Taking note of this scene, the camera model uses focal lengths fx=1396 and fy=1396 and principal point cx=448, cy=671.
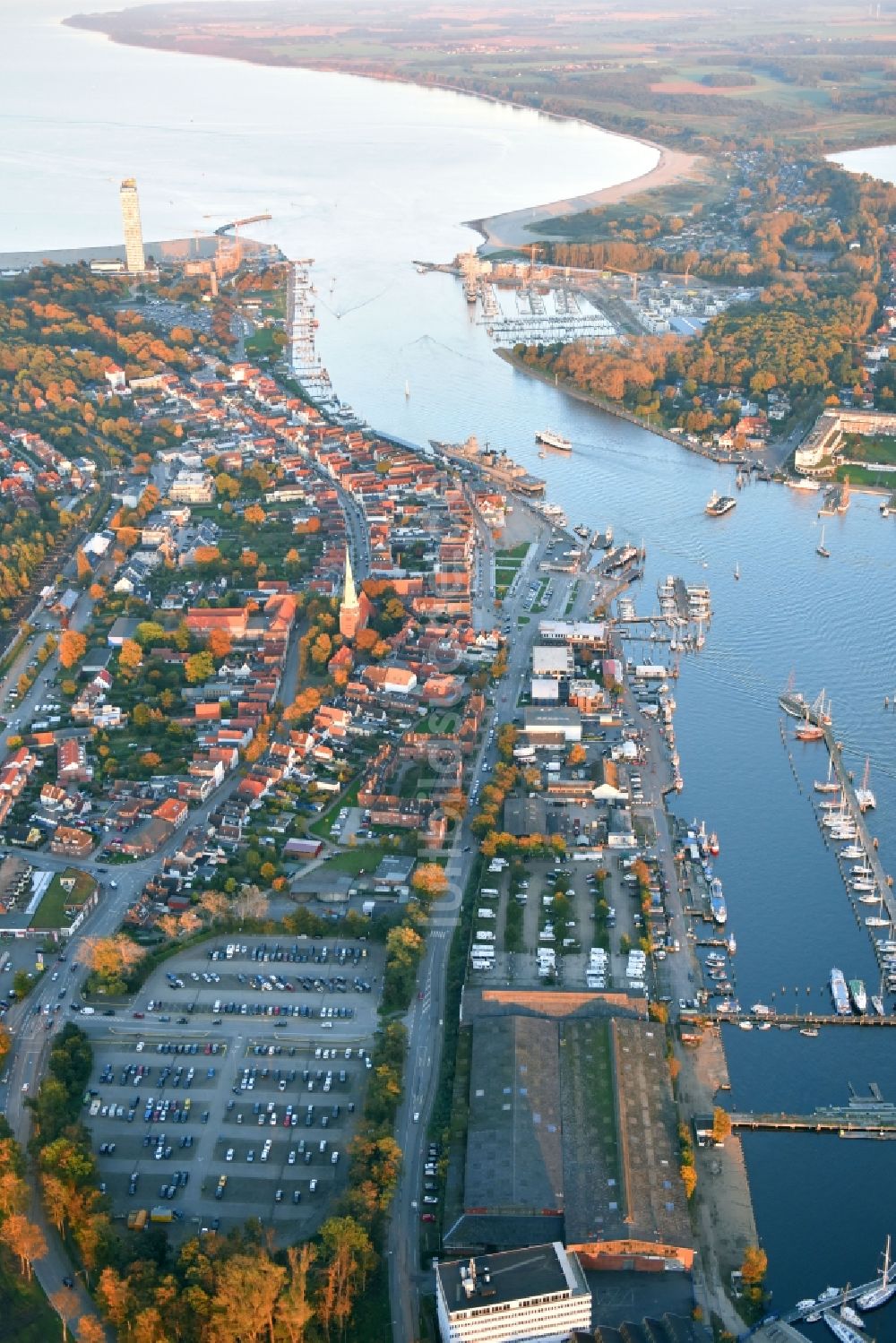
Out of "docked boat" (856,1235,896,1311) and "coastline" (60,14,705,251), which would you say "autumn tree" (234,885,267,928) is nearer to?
"docked boat" (856,1235,896,1311)

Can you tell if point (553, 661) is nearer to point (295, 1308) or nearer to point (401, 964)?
point (401, 964)

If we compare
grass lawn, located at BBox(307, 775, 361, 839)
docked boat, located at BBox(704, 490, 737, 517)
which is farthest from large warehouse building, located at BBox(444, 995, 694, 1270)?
docked boat, located at BBox(704, 490, 737, 517)

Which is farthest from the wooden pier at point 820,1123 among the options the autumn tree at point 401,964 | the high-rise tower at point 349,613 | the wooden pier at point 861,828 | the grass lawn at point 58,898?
the high-rise tower at point 349,613

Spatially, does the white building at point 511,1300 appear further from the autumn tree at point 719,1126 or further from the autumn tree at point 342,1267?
the autumn tree at point 719,1126

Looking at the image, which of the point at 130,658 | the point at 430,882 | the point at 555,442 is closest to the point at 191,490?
the point at 130,658

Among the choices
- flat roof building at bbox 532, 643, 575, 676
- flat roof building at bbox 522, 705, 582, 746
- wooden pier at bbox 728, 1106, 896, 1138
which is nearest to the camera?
wooden pier at bbox 728, 1106, 896, 1138

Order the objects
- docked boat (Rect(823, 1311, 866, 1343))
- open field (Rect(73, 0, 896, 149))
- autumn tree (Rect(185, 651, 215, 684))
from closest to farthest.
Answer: docked boat (Rect(823, 1311, 866, 1343)) < autumn tree (Rect(185, 651, 215, 684)) < open field (Rect(73, 0, 896, 149))

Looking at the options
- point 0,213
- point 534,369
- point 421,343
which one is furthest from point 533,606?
point 0,213
